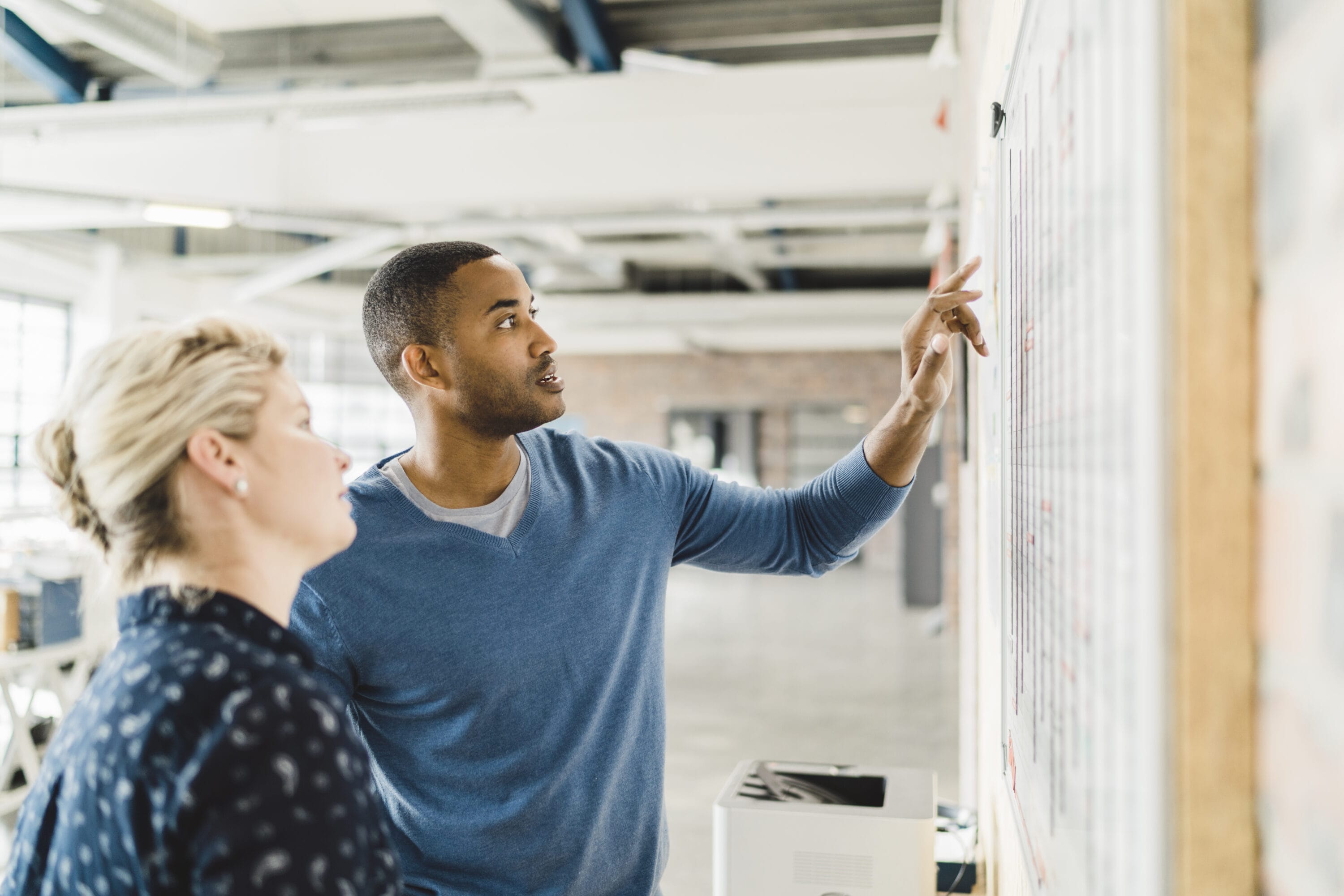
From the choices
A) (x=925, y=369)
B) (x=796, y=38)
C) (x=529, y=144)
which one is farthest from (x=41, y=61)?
(x=925, y=369)

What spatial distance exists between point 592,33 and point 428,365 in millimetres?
3109

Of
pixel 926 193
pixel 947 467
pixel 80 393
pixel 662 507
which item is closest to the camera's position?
pixel 80 393

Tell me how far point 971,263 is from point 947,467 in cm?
704

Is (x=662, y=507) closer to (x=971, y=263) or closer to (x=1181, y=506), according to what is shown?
(x=971, y=263)

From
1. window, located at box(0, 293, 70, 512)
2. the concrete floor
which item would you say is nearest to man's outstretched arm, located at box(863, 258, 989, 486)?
the concrete floor

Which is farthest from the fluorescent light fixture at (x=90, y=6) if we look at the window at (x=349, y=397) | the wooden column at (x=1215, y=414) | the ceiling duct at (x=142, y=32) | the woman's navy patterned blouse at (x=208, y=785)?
the window at (x=349, y=397)

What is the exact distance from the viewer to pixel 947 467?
809 cm

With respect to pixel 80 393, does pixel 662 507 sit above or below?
below

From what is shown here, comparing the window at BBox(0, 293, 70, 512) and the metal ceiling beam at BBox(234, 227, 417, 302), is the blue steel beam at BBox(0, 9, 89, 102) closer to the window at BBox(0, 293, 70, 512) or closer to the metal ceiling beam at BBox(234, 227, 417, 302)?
the metal ceiling beam at BBox(234, 227, 417, 302)

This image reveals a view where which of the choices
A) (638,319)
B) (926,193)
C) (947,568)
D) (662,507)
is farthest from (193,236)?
(662,507)

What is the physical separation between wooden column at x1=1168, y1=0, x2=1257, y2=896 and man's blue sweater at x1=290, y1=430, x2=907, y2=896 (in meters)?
1.06

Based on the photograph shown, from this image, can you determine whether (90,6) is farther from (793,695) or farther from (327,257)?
(793,695)

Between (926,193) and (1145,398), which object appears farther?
(926,193)

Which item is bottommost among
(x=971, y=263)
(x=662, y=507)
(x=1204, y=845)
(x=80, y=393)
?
(x=1204, y=845)
